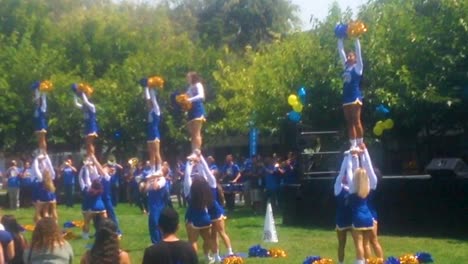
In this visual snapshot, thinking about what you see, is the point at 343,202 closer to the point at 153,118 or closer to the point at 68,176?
the point at 153,118

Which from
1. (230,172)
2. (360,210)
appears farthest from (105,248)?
(230,172)

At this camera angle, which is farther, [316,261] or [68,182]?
[68,182]

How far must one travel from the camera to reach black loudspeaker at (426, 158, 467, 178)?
71.3 feet

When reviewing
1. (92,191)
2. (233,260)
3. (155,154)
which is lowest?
(233,260)

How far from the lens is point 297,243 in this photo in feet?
66.1

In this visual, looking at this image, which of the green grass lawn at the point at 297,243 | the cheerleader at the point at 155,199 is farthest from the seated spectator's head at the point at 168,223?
the cheerleader at the point at 155,199

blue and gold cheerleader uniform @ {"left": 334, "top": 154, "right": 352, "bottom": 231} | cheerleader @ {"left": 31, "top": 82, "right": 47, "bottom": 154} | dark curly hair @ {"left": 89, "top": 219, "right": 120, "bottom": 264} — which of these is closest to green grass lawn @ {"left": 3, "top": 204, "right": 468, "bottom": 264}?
blue and gold cheerleader uniform @ {"left": 334, "top": 154, "right": 352, "bottom": 231}

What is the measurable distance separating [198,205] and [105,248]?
6.95 meters

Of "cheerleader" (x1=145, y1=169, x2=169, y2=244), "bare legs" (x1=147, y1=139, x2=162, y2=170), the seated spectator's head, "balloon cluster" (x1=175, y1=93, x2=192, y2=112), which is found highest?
"balloon cluster" (x1=175, y1=93, x2=192, y2=112)

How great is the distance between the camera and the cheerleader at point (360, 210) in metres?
14.6

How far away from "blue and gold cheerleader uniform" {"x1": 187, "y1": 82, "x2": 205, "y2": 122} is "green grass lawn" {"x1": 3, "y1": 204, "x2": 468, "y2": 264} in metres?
2.63

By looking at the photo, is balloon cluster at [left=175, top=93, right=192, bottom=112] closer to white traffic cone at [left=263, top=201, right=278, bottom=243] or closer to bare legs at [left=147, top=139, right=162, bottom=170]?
bare legs at [left=147, top=139, right=162, bottom=170]

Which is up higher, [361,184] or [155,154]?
[155,154]

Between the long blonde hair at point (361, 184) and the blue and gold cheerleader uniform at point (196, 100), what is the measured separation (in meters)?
3.38
